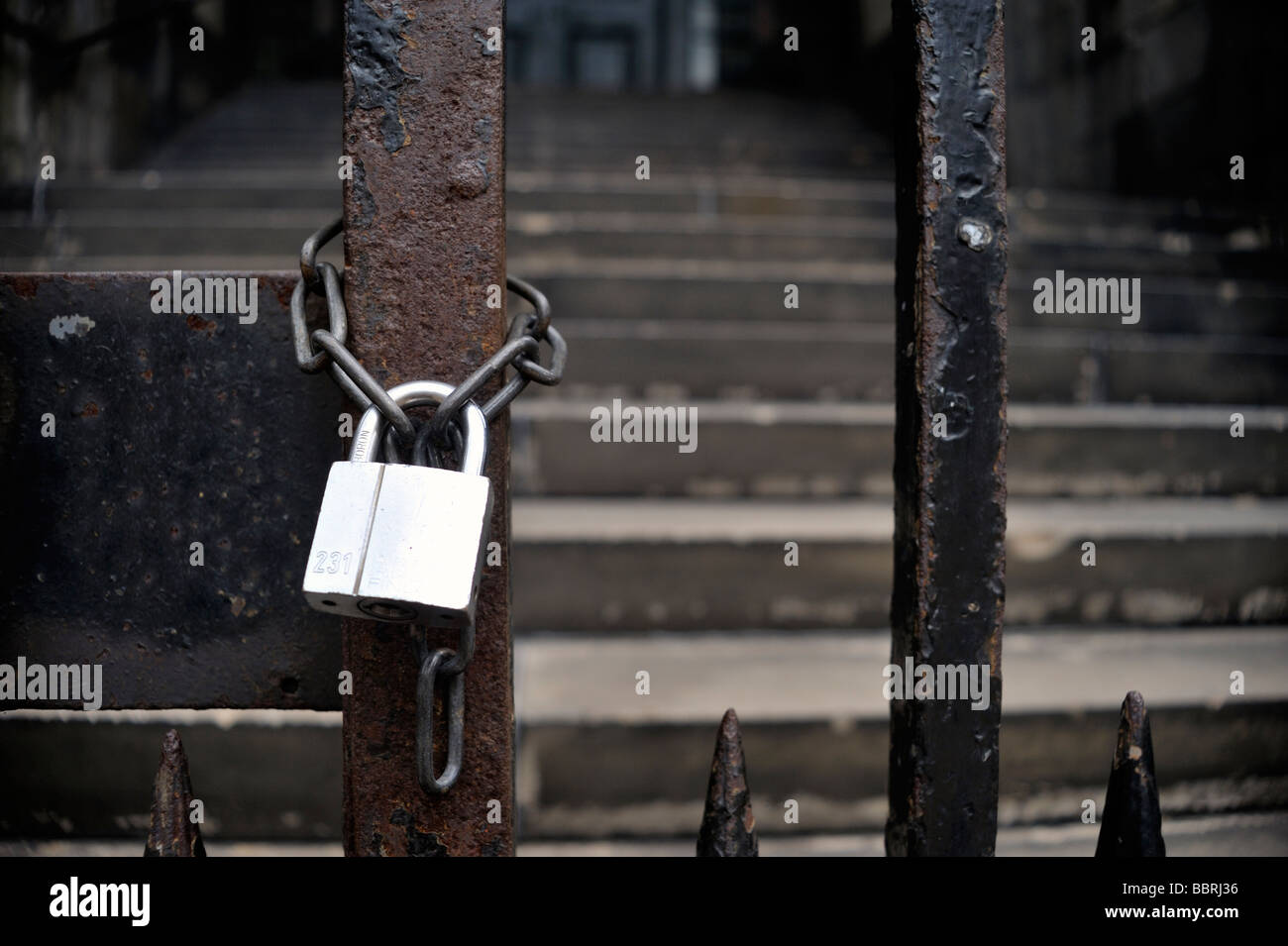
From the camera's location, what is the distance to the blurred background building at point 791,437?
1290 millimetres

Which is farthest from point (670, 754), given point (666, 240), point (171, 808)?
point (666, 240)

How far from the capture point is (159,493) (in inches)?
22.4

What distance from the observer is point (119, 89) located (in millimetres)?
4023

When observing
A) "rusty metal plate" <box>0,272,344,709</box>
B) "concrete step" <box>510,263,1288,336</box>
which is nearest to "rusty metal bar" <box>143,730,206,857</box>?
"rusty metal plate" <box>0,272,344,709</box>

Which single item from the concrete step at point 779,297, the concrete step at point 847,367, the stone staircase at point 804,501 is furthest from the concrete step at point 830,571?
the concrete step at point 779,297

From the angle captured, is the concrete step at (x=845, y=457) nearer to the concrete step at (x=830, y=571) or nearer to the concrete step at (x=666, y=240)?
the concrete step at (x=830, y=571)

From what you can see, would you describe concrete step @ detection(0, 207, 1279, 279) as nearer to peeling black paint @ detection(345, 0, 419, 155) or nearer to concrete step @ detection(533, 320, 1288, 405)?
concrete step @ detection(533, 320, 1288, 405)

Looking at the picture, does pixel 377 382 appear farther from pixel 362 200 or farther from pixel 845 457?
pixel 845 457

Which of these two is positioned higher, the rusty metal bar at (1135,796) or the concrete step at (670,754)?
the rusty metal bar at (1135,796)

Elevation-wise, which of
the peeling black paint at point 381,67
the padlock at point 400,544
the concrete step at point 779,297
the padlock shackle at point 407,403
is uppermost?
the concrete step at point 779,297

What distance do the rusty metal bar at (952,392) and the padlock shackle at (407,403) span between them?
30 centimetres

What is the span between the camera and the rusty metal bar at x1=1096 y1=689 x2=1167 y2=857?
0.55 meters
